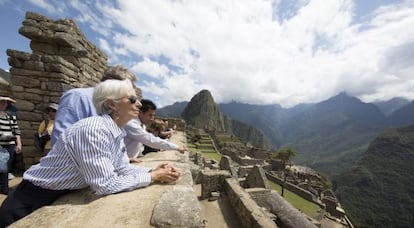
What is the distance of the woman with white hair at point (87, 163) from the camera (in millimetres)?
1622

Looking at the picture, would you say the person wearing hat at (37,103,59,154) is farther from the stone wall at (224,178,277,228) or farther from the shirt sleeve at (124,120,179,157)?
the stone wall at (224,178,277,228)

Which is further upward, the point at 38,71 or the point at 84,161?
the point at 38,71

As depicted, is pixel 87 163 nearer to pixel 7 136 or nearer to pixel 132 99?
pixel 132 99

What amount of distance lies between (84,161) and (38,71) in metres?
4.46

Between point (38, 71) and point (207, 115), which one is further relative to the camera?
point (207, 115)

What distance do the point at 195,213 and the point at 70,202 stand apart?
113cm

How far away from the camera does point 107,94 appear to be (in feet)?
6.19

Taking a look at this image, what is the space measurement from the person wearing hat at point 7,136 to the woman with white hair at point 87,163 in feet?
10.1

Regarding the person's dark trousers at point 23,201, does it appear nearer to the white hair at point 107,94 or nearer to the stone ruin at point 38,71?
the white hair at point 107,94

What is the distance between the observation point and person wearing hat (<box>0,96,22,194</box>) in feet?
13.0

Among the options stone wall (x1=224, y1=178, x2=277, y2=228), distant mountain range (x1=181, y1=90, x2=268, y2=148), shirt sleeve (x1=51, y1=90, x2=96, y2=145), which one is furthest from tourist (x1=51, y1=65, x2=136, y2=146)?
distant mountain range (x1=181, y1=90, x2=268, y2=148)

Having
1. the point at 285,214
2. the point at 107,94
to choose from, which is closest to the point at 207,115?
the point at 285,214

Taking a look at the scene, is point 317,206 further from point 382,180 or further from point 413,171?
point 413,171

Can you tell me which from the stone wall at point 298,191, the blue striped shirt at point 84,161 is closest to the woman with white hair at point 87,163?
the blue striped shirt at point 84,161
